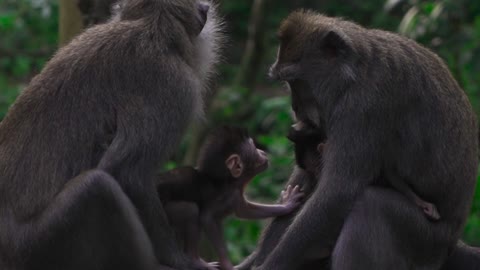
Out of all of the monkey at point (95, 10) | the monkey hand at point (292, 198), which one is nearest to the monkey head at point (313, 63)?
the monkey hand at point (292, 198)

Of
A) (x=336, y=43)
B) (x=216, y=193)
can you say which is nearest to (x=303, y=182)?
(x=216, y=193)

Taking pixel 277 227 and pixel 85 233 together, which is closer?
pixel 85 233

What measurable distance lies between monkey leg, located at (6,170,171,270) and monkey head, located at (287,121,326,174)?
109 cm

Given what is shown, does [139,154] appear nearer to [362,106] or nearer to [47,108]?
[47,108]

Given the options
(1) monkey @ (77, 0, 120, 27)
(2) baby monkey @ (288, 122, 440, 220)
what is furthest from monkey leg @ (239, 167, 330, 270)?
(1) monkey @ (77, 0, 120, 27)

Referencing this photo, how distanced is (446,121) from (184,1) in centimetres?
162

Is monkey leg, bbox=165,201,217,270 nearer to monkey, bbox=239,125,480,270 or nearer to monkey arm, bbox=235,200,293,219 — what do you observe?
monkey arm, bbox=235,200,293,219

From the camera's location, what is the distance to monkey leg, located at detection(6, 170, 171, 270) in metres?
5.45

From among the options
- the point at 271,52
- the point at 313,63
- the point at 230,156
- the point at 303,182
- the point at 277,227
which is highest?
the point at 313,63

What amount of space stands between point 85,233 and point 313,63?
1.56 metres

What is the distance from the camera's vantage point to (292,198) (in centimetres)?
627

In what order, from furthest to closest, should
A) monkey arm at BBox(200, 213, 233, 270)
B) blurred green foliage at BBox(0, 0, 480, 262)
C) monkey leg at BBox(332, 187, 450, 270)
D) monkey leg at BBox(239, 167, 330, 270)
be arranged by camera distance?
blurred green foliage at BBox(0, 0, 480, 262)
monkey leg at BBox(239, 167, 330, 270)
monkey arm at BBox(200, 213, 233, 270)
monkey leg at BBox(332, 187, 450, 270)

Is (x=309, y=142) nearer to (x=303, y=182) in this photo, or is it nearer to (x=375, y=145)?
(x=303, y=182)

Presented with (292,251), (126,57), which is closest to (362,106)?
(292,251)
